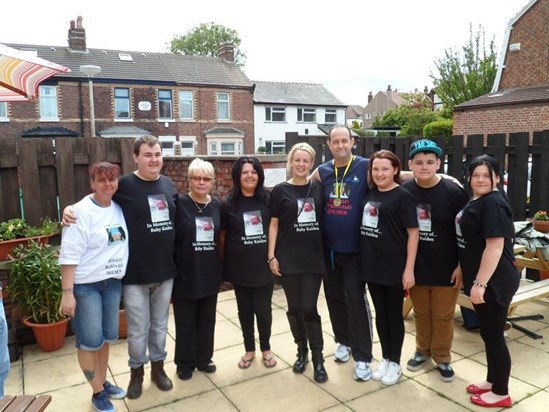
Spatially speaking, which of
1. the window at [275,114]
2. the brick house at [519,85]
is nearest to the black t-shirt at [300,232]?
the brick house at [519,85]

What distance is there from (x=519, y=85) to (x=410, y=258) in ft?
60.9

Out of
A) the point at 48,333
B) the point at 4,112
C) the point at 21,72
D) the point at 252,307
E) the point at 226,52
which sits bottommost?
the point at 48,333

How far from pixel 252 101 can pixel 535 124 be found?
55.8ft

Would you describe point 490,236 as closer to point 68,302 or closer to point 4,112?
point 68,302

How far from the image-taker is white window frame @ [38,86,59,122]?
2231cm

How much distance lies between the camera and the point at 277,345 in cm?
398

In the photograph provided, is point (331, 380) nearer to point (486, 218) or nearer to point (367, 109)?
point (486, 218)

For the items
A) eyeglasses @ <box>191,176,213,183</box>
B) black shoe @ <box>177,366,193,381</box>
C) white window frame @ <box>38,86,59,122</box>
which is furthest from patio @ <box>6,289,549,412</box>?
white window frame @ <box>38,86,59,122</box>

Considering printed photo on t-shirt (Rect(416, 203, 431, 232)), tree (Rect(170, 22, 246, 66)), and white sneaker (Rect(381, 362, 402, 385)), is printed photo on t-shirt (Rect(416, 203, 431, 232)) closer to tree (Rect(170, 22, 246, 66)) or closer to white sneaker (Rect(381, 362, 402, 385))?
white sneaker (Rect(381, 362, 402, 385))

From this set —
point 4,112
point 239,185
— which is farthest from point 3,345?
point 4,112

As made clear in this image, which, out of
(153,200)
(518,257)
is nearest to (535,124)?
(518,257)

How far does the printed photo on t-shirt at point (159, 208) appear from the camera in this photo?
9.79 feet

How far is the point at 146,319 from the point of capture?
308cm

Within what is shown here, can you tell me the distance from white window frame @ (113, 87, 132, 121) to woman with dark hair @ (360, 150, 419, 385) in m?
23.4
